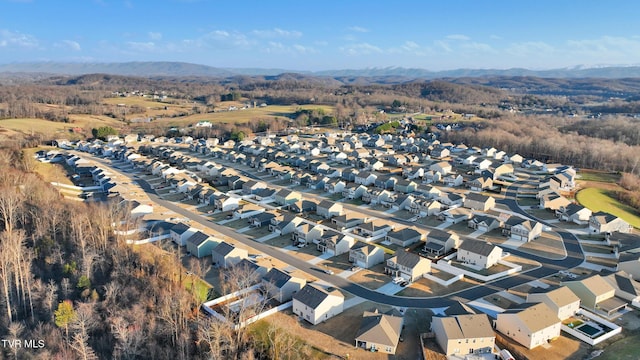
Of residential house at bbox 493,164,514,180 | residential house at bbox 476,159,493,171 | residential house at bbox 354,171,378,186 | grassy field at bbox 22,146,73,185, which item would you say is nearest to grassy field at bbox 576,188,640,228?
residential house at bbox 493,164,514,180

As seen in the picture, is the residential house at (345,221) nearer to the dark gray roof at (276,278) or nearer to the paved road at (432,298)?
the paved road at (432,298)

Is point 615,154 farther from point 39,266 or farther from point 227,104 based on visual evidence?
point 227,104

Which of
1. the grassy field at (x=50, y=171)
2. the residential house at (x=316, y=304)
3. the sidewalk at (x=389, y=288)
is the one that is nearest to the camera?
the residential house at (x=316, y=304)

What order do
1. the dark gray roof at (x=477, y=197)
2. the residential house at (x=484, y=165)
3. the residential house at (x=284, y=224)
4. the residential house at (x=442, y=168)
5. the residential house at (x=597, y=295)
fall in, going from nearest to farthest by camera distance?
the residential house at (x=597, y=295), the residential house at (x=284, y=224), the dark gray roof at (x=477, y=197), the residential house at (x=442, y=168), the residential house at (x=484, y=165)

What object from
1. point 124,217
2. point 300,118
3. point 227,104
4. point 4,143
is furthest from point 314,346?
point 227,104

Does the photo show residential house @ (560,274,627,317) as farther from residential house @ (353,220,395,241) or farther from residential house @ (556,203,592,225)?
residential house @ (556,203,592,225)

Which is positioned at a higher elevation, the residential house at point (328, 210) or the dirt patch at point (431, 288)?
the residential house at point (328, 210)

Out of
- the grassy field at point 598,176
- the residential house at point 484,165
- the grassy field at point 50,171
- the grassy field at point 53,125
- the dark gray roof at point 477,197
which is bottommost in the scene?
the grassy field at point 50,171

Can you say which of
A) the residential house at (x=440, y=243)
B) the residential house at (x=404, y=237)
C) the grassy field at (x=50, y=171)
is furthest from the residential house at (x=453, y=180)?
the grassy field at (x=50, y=171)
